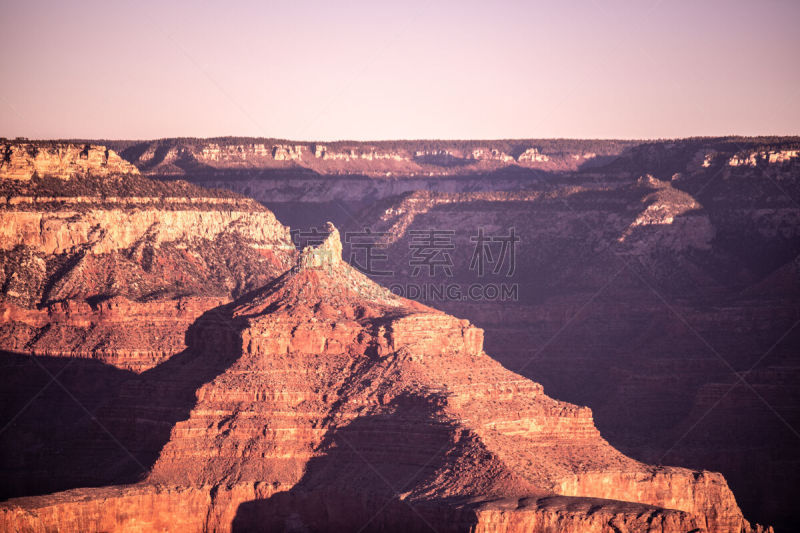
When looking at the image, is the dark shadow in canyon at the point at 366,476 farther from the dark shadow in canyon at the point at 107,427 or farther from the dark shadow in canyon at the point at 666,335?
the dark shadow in canyon at the point at 666,335

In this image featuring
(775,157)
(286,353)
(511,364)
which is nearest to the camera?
(286,353)

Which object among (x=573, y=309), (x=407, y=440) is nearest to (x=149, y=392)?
(x=407, y=440)

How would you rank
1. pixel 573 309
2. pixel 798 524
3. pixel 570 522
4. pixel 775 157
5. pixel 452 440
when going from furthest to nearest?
pixel 775 157, pixel 573 309, pixel 798 524, pixel 452 440, pixel 570 522

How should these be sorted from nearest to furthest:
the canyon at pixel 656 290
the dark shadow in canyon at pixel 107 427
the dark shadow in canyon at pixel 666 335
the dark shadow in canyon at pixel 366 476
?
1. the dark shadow in canyon at pixel 366 476
2. the dark shadow in canyon at pixel 107 427
3. the dark shadow in canyon at pixel 666 335
4. the canyon at pixel 656 290

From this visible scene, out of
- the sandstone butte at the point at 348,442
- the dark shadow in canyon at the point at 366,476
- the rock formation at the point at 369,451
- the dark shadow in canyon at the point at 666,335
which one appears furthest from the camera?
the dark shadow in canyon at the point at 666,335

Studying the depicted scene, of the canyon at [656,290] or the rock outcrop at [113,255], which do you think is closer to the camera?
the canyon at [656,290]

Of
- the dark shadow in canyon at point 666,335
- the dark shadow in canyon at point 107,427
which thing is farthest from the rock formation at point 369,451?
the dark shadow in canyon at point 666,335

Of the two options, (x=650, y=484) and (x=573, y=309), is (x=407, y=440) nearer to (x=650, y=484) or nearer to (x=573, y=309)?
(x=650, y=484)
